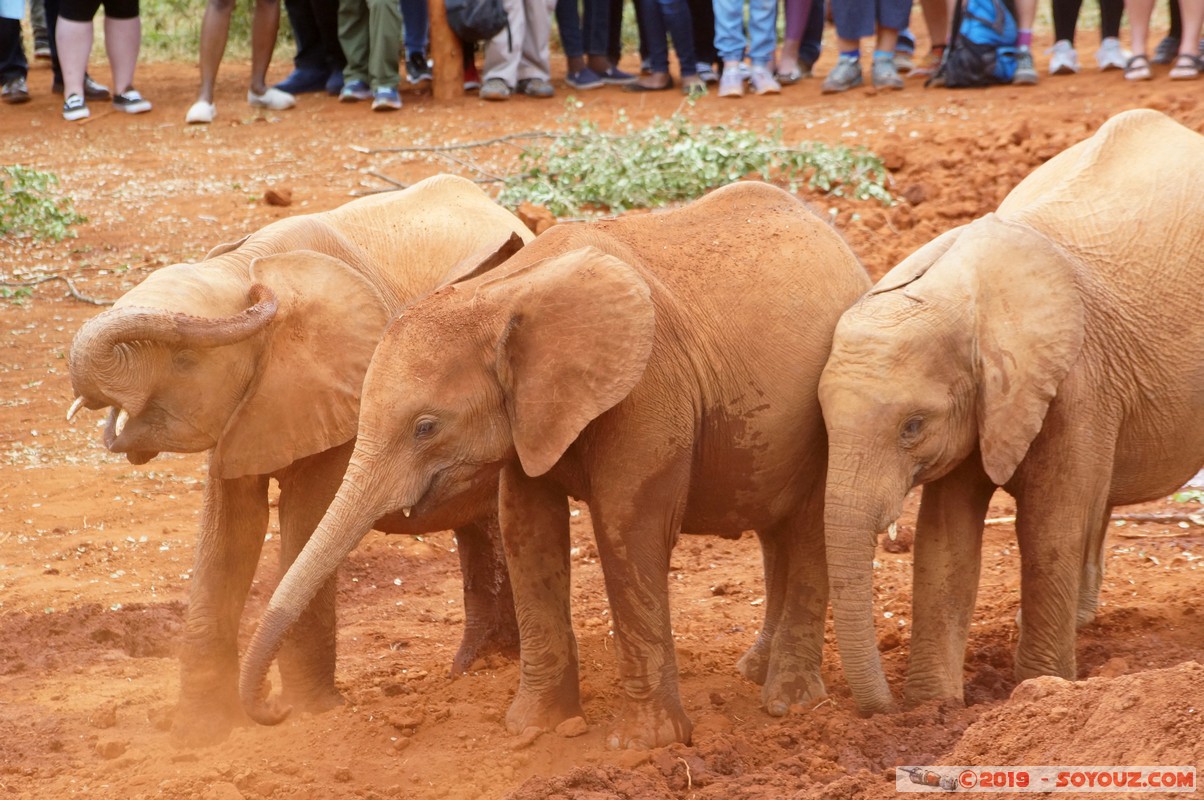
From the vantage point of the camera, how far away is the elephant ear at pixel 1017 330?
5.24m

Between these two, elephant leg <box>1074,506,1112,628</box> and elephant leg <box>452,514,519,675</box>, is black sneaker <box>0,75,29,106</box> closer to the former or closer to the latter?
elephant leg <box>452,514,519,675</box>

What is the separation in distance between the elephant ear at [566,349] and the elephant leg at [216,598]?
4.06ft

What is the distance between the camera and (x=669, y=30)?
15.4 meters

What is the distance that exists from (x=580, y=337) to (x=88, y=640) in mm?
3220

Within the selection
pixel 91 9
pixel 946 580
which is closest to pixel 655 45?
pixel 91 9

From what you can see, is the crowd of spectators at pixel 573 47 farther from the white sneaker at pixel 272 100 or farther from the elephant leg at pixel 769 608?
the elephant leg at pixel 769 608

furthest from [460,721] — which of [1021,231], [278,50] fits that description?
[278,50]

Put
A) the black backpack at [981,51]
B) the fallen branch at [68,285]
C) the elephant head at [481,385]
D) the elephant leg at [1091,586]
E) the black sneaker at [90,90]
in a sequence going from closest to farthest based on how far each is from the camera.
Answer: the elephant head at [481,385], the elephant leg at [1091,586], the fallen branch at [68,285], the black backpack at [981,51], the black sneaker at [90,90]

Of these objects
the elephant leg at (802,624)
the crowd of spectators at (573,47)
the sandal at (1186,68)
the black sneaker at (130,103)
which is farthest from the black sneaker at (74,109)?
the elephant leg at (802,624)

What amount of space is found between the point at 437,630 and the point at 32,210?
23.7 ft

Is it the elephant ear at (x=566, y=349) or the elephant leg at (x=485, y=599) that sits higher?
the elephant ear at (x=566, y=349)

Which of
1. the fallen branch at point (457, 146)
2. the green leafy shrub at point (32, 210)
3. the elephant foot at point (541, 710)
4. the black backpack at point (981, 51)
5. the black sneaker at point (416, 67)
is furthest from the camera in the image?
the black sneaker at point (416, 67)

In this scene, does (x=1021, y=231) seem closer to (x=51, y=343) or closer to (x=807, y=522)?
(x=807, y=522)

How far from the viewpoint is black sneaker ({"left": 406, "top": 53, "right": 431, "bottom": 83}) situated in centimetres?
1578
